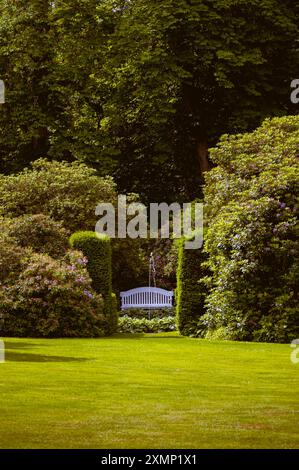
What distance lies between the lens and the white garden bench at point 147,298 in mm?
37312

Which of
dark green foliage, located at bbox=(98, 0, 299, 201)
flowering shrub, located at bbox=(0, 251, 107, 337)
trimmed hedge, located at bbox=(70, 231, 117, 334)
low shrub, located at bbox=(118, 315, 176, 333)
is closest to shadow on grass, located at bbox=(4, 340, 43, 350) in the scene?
flowering shrub, located at bbox=(0, 251, 107, 337)

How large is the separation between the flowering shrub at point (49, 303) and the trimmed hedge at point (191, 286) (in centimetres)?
215

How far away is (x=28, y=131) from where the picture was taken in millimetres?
42000

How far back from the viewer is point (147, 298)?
3762 centimetres

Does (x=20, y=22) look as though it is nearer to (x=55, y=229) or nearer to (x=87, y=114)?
(x=87, y=114)

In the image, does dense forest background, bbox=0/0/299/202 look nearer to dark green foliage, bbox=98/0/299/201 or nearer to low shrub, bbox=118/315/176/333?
dark green foliage, bbox=98/0/299/201

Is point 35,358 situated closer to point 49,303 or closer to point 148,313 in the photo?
point 49,303

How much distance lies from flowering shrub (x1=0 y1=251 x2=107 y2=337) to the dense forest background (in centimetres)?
1448

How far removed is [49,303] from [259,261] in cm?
536

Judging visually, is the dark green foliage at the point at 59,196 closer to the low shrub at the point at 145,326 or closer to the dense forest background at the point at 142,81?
the low shrub at the point at 145,326

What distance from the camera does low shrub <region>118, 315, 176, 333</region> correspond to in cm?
3206

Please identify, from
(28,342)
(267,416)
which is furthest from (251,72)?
(267,416)

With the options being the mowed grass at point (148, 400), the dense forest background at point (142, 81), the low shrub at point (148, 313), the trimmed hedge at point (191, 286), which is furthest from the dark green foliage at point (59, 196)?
the mowed grass at point (148, 400)

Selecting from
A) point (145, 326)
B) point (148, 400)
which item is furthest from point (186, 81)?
point (148, 400)
